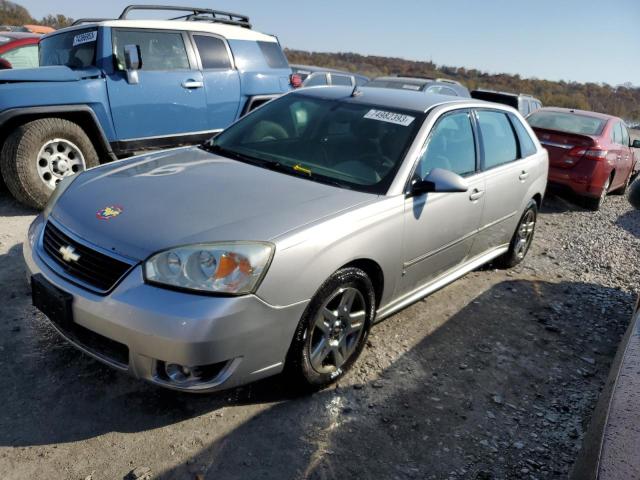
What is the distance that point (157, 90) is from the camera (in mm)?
5660

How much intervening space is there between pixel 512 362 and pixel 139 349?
2.47 m

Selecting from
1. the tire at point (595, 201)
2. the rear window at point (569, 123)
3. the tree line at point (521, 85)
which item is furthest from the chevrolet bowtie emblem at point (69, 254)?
the tree line at point (521, 85)

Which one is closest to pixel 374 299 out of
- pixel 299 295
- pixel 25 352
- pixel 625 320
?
pixel 299 295

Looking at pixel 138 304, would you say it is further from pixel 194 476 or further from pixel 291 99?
pixel 291 99

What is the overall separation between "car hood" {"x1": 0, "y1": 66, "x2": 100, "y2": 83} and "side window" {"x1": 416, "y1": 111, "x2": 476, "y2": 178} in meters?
3.73

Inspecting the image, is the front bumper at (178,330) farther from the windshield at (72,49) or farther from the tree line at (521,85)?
the tree line at (521,85)

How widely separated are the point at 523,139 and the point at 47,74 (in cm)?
465

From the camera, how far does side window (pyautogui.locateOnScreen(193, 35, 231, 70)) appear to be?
6.20 m

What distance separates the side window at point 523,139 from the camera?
Answer: 472 centimetres

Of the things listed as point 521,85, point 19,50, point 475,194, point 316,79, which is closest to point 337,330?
point 475,194

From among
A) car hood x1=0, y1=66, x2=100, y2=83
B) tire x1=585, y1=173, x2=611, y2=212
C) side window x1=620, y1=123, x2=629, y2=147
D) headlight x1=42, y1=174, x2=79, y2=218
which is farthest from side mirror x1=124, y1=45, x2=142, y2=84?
side window x1=620, y1=123, x2=629, y2=147

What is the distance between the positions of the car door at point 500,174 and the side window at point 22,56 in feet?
23.7

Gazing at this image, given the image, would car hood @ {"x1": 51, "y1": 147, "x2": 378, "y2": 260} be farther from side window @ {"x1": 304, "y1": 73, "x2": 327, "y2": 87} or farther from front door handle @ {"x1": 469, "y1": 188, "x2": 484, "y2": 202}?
side window @ {"x1": 304, "y1": 73, "x2": 327, "y2": 87}

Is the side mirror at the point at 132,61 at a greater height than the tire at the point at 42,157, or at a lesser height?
greater
